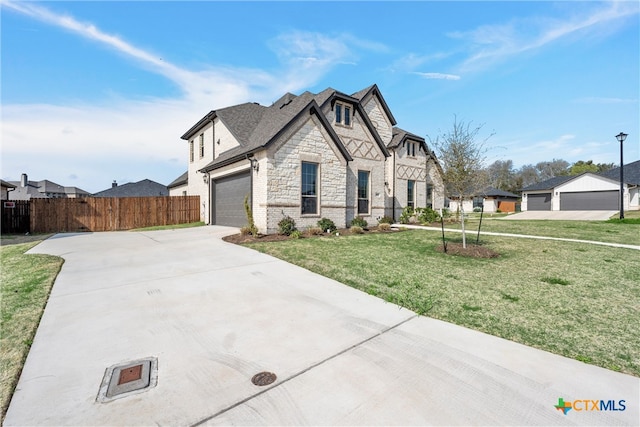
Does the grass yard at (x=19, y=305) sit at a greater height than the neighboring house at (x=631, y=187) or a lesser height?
lesser

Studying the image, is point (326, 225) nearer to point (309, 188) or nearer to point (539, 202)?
point (309, 188)

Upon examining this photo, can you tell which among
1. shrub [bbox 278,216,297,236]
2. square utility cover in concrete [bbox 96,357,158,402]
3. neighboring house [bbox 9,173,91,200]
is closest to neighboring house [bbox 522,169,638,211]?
shrub [bbox 278,216,297,236]

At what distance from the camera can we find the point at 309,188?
1298 cm

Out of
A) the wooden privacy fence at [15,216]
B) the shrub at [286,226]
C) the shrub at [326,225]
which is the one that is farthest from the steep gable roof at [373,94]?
the wooden privacy fence at [15,216]

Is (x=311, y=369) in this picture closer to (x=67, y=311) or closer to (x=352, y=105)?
(x=67, y=311)

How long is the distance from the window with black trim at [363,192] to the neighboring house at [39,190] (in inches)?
2323

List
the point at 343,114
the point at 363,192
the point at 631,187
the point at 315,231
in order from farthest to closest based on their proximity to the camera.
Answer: the point at 631,187
the point at 363,192
the point at 343,114
the point at 315,231

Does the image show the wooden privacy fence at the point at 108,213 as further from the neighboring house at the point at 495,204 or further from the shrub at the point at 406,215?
the neighboring house at the point at 495,204

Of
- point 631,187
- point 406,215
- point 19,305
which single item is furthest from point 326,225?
point 631,187

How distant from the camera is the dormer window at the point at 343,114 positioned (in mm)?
15828

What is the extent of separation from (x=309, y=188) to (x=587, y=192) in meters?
34.7

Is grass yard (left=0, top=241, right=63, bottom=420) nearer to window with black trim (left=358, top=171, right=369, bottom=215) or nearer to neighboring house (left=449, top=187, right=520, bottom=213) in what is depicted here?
window with black trim (left=358, top=171, right=369, bottom=215)

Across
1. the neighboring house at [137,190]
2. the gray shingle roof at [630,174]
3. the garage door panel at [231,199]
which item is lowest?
the garage door panel at [231,199]

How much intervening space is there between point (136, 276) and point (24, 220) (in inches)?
627
